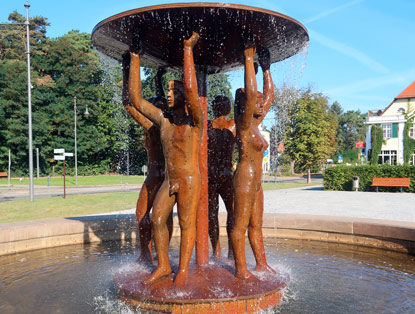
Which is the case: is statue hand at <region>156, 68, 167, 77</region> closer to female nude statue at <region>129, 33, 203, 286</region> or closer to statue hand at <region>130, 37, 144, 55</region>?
statue hand at <region>130, 37, 144, 55</region>

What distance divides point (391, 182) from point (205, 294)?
23204 mm

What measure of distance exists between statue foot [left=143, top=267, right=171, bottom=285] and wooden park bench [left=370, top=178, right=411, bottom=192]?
2266 cm

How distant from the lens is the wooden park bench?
24281 millimetres

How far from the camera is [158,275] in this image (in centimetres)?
477

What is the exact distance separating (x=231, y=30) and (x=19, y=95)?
45626 millimetres

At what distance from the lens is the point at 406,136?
4219 centimetres

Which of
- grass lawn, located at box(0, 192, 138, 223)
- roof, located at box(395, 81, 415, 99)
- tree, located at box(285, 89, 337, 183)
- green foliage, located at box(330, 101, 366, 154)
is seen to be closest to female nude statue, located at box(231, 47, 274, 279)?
grass lawn, located at box(0, 192, 138, 223)

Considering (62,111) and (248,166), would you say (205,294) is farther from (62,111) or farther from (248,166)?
(62,111)

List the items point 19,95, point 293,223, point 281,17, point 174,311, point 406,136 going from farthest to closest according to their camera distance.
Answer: point 19,95
point 406,136
point 293,223
point 281,17
point 174,311

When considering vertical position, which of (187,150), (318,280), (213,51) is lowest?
(318,280)

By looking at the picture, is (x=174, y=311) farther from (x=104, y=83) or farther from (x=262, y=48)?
(x=104, y=83)

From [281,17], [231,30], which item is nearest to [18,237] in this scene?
[231,30]


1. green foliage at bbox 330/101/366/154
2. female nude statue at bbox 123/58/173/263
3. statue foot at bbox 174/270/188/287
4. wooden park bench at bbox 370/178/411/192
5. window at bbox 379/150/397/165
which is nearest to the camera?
statue foot at bbox 174/270/188/287

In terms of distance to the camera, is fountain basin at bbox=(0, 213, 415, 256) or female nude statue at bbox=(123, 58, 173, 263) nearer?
female nude statue at bbox=(123, 58, 173, 263)
